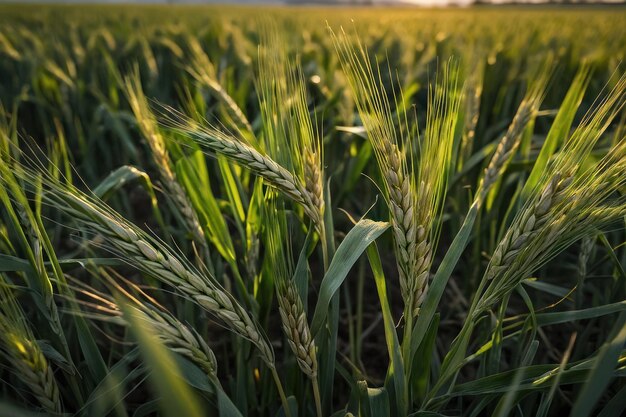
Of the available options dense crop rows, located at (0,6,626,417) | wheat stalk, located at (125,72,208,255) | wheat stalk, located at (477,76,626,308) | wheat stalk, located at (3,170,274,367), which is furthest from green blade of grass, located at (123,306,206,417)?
wheat stalk, located at (125,72,208,255)

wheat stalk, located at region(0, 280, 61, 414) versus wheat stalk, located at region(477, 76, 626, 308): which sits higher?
wheat stalk, located at region(477, 76, 626, 308)

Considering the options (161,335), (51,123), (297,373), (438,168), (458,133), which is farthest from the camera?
(51,123)

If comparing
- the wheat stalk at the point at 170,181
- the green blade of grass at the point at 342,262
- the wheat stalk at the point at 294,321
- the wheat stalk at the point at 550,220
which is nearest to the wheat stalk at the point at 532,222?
the wheat stalk at the point at 550,220

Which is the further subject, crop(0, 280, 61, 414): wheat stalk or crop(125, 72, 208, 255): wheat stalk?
crop(125, 72, 208, 255): wheat stalk

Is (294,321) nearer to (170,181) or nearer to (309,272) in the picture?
(309,272)

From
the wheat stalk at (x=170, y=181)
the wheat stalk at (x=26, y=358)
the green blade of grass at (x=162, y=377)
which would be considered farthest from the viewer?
the wheat stalk at (x=170, y=181)

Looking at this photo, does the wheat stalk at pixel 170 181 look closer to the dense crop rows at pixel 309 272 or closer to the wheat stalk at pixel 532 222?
the dense crop rows at pixel 309 272

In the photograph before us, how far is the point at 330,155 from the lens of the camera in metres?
2.33

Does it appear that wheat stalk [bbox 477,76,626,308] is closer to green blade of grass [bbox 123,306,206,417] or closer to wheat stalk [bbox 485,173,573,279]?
wheat stalk [bbox 485,173,573,279]

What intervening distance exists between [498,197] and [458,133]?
0.29 metres

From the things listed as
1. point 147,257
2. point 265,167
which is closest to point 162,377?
point 147,257

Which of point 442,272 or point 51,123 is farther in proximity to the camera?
point 51,123

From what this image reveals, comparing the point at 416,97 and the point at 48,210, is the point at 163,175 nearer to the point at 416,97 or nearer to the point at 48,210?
the point at 48,210

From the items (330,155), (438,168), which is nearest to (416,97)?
(330,155)
